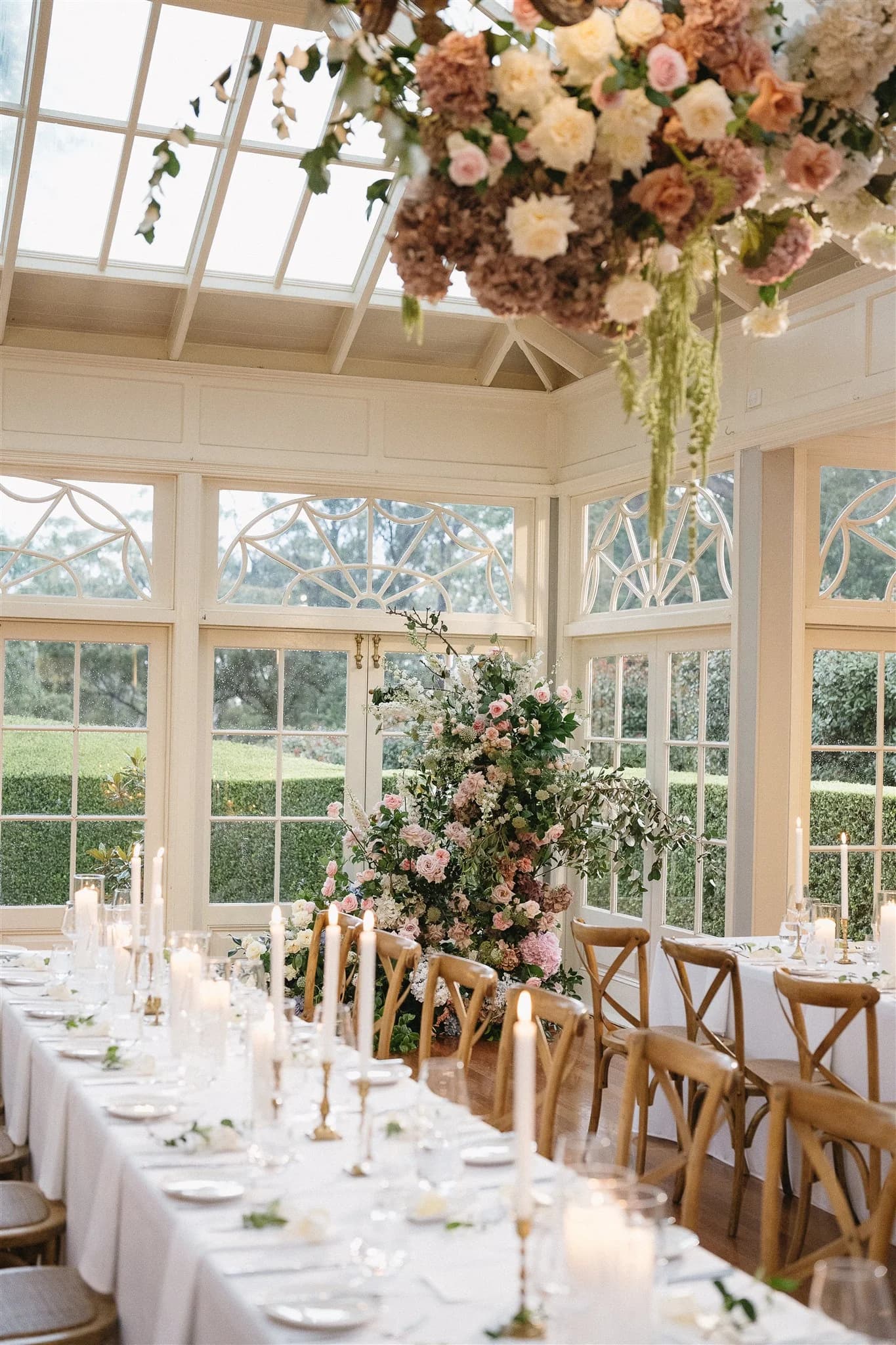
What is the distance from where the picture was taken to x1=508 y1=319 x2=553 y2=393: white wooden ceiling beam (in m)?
7.60

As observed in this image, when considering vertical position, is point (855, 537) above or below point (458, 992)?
above

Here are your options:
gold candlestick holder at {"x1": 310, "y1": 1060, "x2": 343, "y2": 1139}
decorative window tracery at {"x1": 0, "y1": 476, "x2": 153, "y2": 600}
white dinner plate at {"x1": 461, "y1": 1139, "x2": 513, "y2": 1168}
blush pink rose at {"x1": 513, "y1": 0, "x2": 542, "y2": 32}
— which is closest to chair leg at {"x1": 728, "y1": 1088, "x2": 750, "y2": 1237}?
white dinner plate at {"x1": 461, "y1": 1139, "x2": 513, "y2": 1168}

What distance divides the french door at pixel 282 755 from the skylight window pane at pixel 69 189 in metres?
2.08

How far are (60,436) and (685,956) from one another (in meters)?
4.25

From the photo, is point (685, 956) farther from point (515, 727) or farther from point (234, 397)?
point (234, 397)

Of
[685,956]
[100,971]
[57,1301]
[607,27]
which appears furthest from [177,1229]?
[685,956]

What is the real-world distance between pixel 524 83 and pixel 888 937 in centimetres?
355

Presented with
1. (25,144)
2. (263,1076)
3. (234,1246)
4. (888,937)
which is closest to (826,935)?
(888,937)

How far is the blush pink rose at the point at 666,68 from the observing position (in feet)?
6.46

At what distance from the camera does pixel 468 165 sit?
2.01 m

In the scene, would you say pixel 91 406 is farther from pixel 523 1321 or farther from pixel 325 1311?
pixel 523 1321

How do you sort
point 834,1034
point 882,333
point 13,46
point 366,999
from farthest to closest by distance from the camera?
point 13,46
point 882,333
point 834,1034
point 366,999

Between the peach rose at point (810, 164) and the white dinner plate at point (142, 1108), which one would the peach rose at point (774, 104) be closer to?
the peach rose at point (810, 164)

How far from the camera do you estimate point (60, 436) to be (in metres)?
7.06
